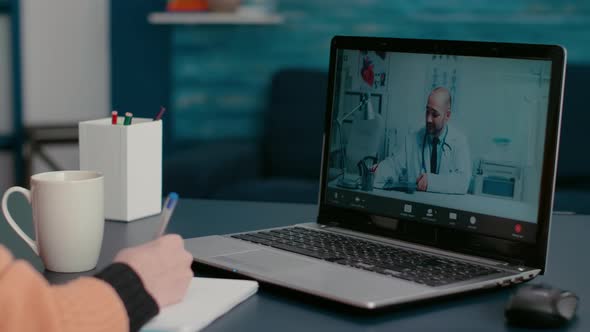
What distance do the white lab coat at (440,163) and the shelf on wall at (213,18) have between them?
2068 mm

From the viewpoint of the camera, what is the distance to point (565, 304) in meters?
0.87

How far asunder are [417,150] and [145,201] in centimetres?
47

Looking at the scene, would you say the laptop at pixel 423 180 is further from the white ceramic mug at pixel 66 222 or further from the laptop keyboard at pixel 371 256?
the white ceramic mug at pixel 66 222

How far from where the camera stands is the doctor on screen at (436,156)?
3.63 ft

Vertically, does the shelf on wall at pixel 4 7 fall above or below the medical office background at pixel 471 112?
above

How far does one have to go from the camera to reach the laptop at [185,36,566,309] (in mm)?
1007

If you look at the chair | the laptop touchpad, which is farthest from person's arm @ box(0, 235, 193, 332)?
the chair

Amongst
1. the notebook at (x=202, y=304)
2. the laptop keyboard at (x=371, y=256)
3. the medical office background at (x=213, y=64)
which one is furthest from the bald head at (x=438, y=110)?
the medical office background at (x=213, y=64)

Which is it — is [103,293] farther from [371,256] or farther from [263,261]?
[371,256]

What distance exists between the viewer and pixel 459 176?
111 centimetres

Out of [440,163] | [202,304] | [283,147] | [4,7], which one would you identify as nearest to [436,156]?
[440,163]

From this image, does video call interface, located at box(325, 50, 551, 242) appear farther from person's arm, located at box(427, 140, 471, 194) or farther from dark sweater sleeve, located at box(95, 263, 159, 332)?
dark sweater sleeve, located at box(95, 263, 159, 332)

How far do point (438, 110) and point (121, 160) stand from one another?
0.51 metres

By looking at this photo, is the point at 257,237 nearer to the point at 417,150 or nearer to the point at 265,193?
the point at 417,150
